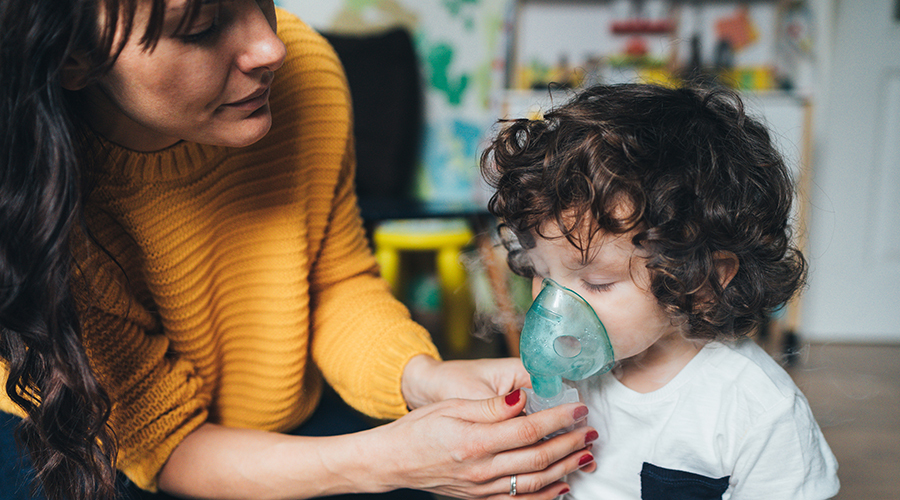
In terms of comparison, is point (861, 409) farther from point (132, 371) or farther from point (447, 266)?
point (132, 371)

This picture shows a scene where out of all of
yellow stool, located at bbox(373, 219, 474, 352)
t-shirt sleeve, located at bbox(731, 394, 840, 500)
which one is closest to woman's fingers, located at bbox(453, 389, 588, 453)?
t-shirt sleeve, located at bbox(731, 394, 840, 500)

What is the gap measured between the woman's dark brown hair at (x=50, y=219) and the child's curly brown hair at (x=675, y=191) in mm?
450

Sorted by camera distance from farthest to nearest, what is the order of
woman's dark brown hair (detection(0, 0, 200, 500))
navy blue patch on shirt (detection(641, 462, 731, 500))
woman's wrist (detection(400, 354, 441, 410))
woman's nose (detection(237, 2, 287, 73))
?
woman's wrist (detection(400, 354, 441, 410)) → navy blue patch on shirt (detection(641, 462, 731, 500)) → woman's nose (detection(237, 2, 287, 73)) → woman's dark brown hair (detection(0, 0, 200, 500))

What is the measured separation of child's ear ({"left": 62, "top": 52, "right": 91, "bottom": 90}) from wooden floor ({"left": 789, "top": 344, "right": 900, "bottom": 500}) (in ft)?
4.87

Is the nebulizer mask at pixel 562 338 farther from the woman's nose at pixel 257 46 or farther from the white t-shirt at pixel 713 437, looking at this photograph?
the woman's nose at pixel 257 46

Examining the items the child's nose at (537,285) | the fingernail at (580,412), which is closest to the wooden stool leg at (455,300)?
the child's nose at (537,285)

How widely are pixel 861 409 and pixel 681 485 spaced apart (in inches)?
71.7

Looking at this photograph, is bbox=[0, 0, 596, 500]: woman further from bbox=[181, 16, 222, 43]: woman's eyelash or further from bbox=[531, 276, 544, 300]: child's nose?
bbox=[531, 276, 544, 300]: child's nose

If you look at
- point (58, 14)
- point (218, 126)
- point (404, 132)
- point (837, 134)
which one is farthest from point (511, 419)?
point (837, 134)

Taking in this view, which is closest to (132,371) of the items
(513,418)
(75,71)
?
(75,71)

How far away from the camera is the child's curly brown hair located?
2.38ft

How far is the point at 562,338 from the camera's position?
76 centimetres

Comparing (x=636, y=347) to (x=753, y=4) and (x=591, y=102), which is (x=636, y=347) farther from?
(x=753, y=4)

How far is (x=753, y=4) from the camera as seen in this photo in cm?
285
